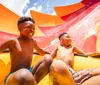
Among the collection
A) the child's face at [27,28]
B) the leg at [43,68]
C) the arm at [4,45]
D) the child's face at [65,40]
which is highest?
the child's face at [27,28]

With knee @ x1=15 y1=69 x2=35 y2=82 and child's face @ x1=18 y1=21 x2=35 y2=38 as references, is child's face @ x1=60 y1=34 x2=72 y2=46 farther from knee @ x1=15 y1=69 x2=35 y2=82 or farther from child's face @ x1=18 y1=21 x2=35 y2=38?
knee @ x1=15 y1=69 x2=35 y2=82

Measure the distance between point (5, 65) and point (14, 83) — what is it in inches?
45.0

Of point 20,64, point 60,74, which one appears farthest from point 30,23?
point 60,74

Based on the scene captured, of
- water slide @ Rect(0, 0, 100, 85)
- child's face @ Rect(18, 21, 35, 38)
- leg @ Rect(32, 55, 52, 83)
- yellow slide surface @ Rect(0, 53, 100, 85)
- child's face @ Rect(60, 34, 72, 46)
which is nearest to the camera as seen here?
leg @ Rect(32, 55, 52, 83)

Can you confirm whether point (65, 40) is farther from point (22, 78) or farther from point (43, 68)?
point (22, 78)

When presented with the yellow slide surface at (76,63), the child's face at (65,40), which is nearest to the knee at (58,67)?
the yellow slide surface at (76,63)

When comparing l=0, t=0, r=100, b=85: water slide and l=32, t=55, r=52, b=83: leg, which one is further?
l=0, t=0, r=100, b=85: water slide

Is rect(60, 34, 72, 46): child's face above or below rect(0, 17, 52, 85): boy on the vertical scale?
below

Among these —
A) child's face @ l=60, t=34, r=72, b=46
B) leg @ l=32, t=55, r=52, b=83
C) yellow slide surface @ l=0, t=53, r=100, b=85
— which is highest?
leg @ l=32, t=55, r=52, b=83

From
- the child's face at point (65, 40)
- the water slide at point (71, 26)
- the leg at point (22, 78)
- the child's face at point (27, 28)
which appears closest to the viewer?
the leg at point (22, 78)

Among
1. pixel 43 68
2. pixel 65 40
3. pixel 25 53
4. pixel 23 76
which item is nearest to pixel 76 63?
pixel 65 40

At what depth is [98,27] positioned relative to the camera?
11.3 feet

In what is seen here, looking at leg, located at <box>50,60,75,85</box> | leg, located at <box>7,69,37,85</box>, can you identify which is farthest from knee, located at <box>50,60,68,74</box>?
leg, located at <box>7,69,37,85</box>

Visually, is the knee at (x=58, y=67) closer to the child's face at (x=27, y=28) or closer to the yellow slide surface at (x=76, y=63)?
the child's face at (x=27, y=28)
